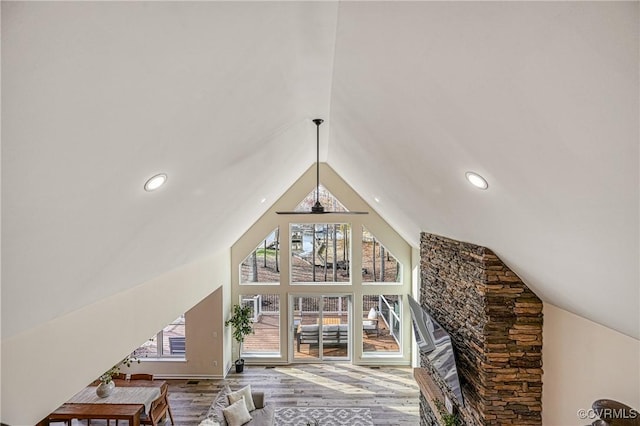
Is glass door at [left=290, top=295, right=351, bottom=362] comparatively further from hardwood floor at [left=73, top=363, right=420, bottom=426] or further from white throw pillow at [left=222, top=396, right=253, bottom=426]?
white throw pillow at [left=222, top=396, right=253, bottom=426]

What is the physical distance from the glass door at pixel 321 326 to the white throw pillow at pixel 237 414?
3.39 metres

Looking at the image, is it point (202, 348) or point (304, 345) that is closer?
point (202, 348)

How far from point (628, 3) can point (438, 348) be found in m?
4.43

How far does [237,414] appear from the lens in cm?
618

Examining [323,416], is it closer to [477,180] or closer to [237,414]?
[237,414]

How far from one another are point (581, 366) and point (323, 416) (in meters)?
5.10

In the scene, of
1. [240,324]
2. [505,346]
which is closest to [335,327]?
[240,324]

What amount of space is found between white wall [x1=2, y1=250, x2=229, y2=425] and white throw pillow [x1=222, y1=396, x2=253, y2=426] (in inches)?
78.6

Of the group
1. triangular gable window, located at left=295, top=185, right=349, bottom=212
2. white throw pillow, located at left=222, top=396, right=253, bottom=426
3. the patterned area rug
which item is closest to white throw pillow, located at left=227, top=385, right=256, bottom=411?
white throw pillow, located at left=222, top=396, right=253, bottom=426

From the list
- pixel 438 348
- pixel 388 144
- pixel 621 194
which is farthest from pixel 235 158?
pixel 438 348

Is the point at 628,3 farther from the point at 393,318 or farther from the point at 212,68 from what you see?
the point at 393,318

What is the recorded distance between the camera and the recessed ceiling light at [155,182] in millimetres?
2474

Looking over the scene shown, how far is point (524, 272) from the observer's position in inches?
137

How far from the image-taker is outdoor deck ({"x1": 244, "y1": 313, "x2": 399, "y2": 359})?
381 inches
